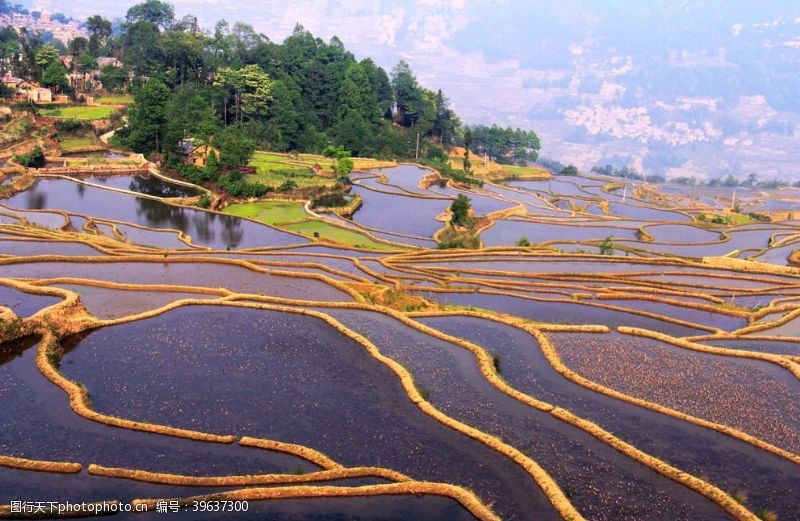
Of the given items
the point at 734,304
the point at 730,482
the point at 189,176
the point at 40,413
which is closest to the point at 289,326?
the point at 40,413

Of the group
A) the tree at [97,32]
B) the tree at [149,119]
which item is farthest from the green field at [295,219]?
the tree at [97,32]

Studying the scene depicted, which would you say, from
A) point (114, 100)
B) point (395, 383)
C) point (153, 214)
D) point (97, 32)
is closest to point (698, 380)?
point (395, 383)

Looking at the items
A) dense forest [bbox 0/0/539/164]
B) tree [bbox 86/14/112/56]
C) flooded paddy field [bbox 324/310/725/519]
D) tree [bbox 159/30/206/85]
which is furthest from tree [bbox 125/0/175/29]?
flooded paddy field [bbox 324/310/725/519]

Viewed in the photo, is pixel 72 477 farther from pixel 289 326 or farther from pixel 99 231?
pixel 99 231

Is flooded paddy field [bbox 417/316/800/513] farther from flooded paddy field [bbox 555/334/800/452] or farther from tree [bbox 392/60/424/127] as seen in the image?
tree [bbox 392/60/424/127]

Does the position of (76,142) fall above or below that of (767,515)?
above

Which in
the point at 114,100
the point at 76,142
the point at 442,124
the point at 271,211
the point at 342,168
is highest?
the point at 442,124

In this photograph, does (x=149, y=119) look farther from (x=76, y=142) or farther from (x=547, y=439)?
(x=547, y=439)

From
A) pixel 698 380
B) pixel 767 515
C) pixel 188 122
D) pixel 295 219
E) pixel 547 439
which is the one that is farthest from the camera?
pixel 188 122
